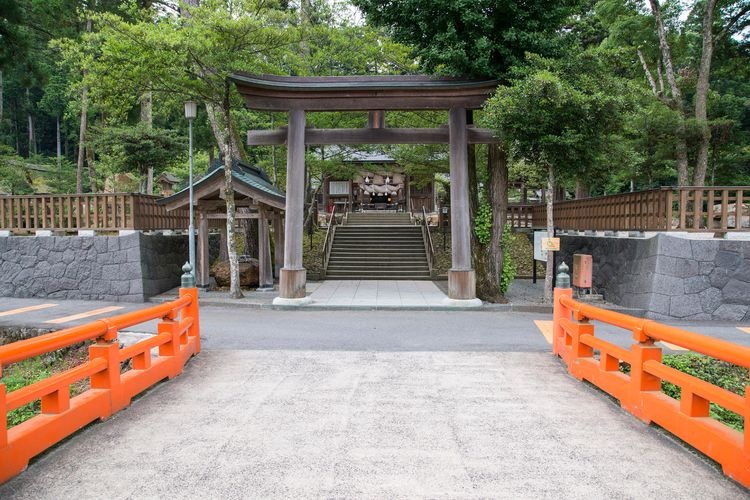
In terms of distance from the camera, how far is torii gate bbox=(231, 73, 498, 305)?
11.8m

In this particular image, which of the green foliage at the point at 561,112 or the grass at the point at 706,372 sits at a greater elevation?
the green foliage at the point at 561,112

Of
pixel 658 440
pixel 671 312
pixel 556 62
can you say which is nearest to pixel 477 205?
pixel 556 62

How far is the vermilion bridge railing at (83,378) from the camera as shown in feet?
11.1

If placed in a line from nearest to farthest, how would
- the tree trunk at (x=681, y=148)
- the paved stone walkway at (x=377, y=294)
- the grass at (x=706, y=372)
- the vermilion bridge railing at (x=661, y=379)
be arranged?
the vermilion bridge railing at (x=661, y=379) → the grass at (x=706, y=372) → the paved stone walkway at (x=377, y=294) → the tree trunk at (x=681, y=148)

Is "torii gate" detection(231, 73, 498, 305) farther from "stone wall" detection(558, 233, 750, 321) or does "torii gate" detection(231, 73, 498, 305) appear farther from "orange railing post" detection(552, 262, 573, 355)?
"orange railing post" detection(552, 262, 573, 355)

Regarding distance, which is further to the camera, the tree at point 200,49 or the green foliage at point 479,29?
the green foliage at point 479,29

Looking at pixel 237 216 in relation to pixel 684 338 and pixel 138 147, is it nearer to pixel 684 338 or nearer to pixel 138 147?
pixel 138 147

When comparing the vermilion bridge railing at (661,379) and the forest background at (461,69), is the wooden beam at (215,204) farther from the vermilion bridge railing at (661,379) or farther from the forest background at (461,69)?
the vermilion bridge railing at (661,379)

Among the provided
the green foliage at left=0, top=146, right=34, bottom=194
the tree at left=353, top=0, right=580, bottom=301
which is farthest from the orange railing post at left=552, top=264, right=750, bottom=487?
the green foliage at left=0, top=146, right=34, bottom=194

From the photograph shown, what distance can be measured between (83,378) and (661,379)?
525cm

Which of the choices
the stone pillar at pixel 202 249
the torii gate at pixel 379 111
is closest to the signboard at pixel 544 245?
the torii gate at pixel 379 111

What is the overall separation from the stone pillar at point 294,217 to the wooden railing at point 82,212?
4.63 m

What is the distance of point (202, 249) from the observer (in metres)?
14.7

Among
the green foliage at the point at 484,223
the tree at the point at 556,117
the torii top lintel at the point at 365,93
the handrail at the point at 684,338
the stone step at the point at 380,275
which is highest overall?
the torii top lintel at the point at 365,93
